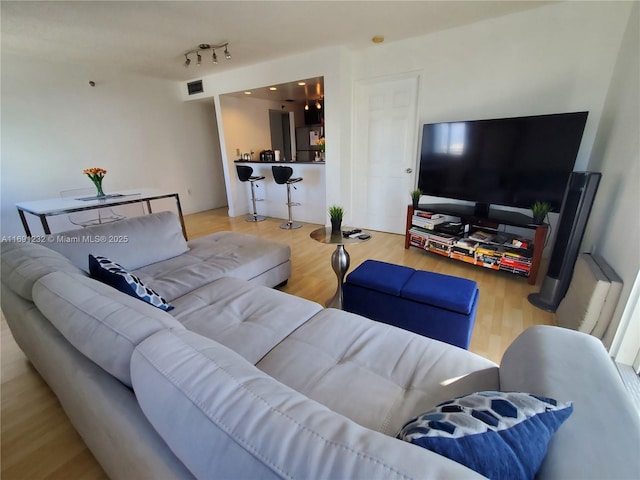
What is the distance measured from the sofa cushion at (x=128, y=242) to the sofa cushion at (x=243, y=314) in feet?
2.20

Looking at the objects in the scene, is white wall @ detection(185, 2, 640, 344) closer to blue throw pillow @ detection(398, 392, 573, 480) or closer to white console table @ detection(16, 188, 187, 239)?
blue throw pillow @ detection(398, 392, 573, 480)

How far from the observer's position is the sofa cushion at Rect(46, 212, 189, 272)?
1.87 meters

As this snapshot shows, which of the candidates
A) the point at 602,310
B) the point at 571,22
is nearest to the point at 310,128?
the point at 571,22

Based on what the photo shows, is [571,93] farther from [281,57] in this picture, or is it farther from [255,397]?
[255,397]

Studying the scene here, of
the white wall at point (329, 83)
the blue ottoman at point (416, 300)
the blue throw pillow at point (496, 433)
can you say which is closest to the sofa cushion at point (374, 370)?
the blue throw pillow at point (496, 433)

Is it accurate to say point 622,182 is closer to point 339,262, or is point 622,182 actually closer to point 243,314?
point 339,262

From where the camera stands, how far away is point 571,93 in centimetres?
270

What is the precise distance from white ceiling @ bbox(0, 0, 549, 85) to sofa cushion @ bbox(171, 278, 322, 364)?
2.49 meters

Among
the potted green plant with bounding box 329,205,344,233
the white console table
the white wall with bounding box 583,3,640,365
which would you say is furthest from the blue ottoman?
the white console table

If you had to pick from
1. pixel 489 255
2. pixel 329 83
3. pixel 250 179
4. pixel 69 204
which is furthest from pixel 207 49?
pixel 489 255

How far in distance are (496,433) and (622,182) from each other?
2391 mm

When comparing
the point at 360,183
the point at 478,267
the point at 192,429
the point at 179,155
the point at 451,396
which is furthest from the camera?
the point at 179,155

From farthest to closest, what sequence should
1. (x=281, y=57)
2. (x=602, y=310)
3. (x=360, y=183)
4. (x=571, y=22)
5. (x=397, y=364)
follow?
(x=360, y=183) < (x=281, y=57) < (x=571, y=22) < (x=602, y=310) < (x=397, y=364)

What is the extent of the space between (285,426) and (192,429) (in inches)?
7.7
